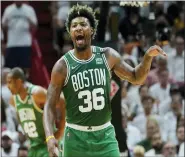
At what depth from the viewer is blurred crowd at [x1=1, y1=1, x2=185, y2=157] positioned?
39.5 feet

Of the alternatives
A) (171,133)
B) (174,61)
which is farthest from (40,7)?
(171,133)

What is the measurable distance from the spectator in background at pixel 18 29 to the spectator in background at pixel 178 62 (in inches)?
108

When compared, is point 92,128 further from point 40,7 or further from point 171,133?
point 40,7

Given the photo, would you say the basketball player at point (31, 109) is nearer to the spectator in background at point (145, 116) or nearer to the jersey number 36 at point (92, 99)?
the jersey number 36 at point (92, 99)

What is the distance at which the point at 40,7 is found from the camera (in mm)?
16906

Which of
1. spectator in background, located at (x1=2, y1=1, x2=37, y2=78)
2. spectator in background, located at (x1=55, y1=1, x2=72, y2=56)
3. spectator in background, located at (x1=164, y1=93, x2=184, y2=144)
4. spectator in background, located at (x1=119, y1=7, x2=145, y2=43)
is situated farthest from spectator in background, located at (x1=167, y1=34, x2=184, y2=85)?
spectator in background, located at (x1=2, y1=1, x2=37, y2=78)

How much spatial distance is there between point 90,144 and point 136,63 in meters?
7.28

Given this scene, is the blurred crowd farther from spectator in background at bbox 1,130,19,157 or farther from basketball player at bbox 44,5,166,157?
basketball player at bbox 44,5,166,157

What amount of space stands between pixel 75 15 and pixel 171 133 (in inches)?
221

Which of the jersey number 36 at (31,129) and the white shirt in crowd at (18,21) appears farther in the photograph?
the white shirt in crowd at (18,21)

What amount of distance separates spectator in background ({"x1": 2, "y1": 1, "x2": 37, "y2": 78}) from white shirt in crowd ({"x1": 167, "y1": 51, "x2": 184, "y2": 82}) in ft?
8.98

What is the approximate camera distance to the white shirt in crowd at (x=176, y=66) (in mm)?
14812

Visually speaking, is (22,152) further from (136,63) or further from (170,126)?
(136,63)

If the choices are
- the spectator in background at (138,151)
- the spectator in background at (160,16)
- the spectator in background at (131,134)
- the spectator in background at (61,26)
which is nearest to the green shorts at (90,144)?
the spectator in background at (138,151)
